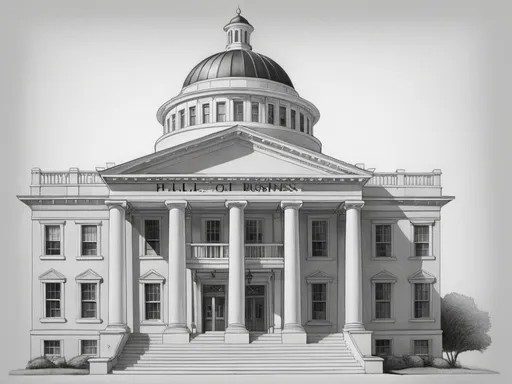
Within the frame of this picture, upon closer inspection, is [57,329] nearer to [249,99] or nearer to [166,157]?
[166,157]

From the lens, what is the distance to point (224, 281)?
139 feet

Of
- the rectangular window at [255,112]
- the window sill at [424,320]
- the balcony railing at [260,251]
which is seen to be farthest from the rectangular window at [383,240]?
the rectangular window at [255,112]

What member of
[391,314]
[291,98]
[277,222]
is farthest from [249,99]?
[391,314]

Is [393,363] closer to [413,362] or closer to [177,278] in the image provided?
[413,362]

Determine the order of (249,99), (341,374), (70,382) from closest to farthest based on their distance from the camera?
(70,382), (341,374), (249,99)

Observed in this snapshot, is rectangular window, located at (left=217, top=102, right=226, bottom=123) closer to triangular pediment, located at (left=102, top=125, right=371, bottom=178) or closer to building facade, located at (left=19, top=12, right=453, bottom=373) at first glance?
building facade, located at (left=19, top=12, right=453, bottom=373)

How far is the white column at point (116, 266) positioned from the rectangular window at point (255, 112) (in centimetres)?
1302

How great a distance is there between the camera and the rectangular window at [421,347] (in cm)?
4259

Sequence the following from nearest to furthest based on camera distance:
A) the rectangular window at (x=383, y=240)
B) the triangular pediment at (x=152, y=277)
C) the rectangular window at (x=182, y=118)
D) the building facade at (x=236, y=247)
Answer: the building facade at (x=236, y=247), the triangular pediment at (x=152, y=277), the rectangular window at (x=383, y=240), the rectangular window at (x=182, y=118)

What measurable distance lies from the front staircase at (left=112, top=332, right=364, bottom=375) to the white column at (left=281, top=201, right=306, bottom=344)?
29.4 inches

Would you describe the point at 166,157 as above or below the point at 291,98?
below

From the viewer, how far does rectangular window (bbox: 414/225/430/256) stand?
43.2m

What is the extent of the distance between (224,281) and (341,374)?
10503 millimetres

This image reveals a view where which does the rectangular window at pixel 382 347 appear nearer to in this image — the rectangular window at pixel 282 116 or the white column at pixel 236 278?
the white column at pixel 236 278
